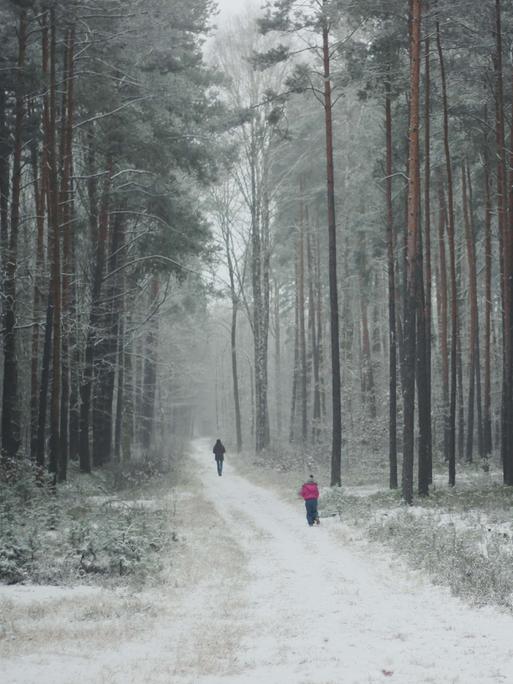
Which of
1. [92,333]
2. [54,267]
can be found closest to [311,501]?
[54,267]

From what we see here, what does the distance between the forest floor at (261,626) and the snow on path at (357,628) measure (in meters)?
0.02

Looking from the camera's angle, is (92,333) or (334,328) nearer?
(334,328)

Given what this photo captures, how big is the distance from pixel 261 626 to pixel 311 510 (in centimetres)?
715

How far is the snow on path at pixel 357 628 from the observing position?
19.6 feet

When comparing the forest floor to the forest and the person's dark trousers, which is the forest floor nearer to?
the forest

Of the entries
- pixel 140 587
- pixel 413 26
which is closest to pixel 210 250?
pixel 413 26

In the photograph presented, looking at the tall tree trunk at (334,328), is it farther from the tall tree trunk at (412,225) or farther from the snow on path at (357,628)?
the snow on path at (357,628)

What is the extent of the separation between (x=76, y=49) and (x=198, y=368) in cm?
3810

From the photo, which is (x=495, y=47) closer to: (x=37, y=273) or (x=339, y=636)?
(x=37, y=273)

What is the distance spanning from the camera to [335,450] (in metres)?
20.1

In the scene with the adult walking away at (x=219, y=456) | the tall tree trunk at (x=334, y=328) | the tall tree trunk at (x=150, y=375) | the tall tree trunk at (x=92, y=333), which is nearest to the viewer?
the tall tree trunk at (x=334, y=328)

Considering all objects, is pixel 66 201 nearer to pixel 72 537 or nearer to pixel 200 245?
pixel 200 245

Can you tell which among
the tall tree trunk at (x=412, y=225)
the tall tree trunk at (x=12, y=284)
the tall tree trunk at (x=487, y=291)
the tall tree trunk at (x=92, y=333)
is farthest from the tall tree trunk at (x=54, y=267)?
the tall tree trunk at (x=487, y=291)

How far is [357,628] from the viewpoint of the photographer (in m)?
7.32
